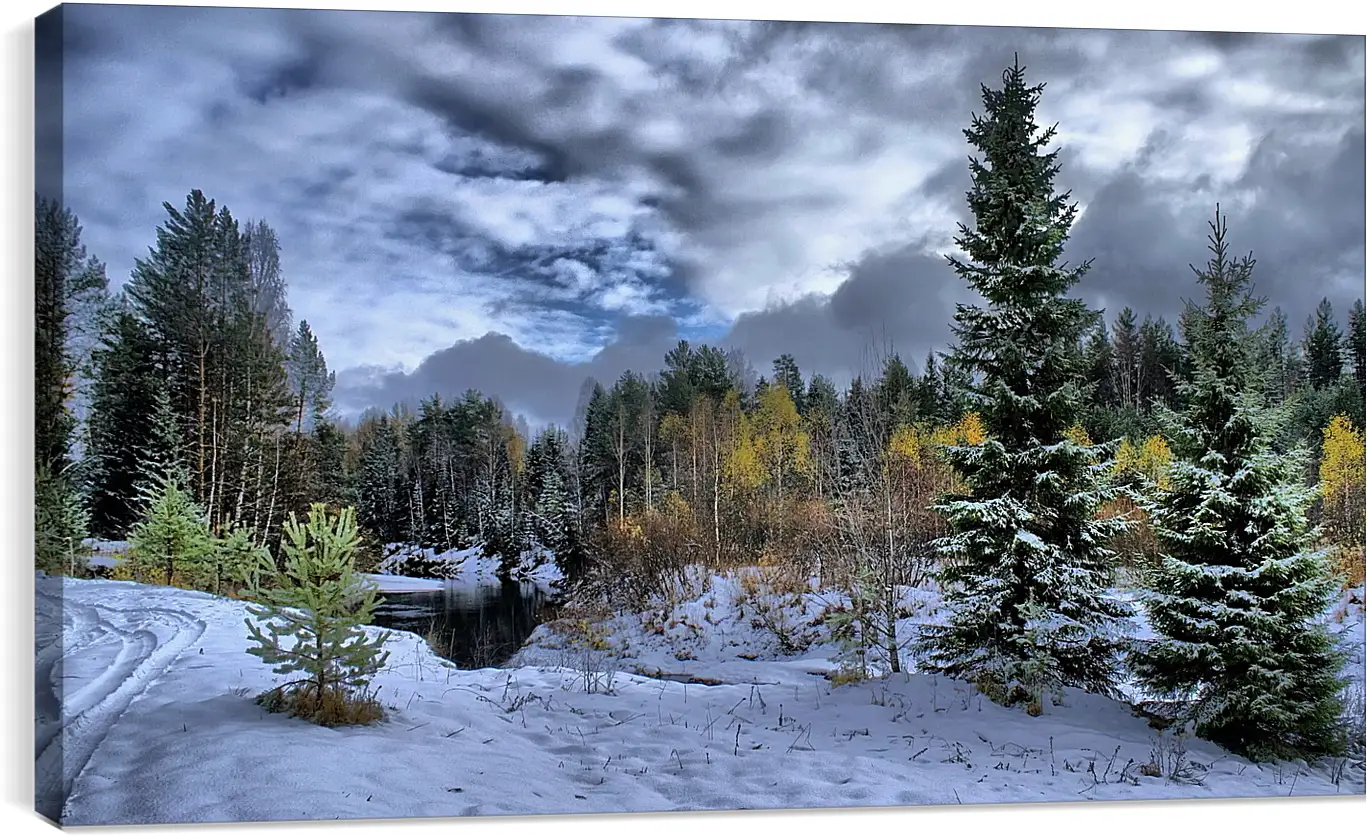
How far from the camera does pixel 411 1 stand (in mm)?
5488

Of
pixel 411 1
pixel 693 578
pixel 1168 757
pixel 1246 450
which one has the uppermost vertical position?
pixel 411 1

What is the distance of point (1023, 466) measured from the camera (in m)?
5.84

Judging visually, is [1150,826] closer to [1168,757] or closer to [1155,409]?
[1168,757]

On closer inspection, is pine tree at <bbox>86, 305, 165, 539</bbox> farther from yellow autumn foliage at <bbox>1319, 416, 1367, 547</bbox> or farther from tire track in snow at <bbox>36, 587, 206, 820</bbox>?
yellow autumn foliage at <bbox>1319, 416, 1367, 547</bbox>

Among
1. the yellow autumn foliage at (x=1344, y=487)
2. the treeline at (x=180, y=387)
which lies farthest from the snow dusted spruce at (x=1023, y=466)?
the treeline at (x=180, y=387)

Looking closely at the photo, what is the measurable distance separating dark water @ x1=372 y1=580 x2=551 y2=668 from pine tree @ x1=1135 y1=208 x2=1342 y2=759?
3.70m

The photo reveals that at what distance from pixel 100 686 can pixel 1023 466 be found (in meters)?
5.33

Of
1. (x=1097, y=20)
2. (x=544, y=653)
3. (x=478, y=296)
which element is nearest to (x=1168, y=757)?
(x=544, y=653)

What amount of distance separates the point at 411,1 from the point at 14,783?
15.5 feet

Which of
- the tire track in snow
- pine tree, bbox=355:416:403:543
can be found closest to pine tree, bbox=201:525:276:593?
the tire track in snow

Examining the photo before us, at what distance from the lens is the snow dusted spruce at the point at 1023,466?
566cm

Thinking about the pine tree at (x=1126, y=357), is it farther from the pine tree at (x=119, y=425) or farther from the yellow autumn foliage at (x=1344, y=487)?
the pine tree at (x=119, y=425)

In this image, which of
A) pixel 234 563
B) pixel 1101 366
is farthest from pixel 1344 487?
pixel 234 563

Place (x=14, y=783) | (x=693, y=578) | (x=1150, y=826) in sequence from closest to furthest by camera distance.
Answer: (x=14, y=783) → (x=1150, y=826) → (x=693, y=578)
